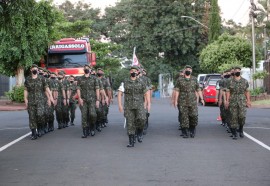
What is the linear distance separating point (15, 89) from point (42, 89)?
68.1 ft

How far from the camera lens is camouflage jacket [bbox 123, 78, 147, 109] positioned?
40.9 feet

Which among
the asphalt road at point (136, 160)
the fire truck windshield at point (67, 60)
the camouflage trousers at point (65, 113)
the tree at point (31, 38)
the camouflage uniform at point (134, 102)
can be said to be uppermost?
the tree at point (31, 38)

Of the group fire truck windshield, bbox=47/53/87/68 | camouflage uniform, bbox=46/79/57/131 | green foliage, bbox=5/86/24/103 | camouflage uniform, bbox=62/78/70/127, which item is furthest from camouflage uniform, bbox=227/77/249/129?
green foliage, bbox=5/86/24/103

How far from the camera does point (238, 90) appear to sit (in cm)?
1396

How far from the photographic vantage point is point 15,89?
34.4 metres

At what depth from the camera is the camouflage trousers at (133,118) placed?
1233cm

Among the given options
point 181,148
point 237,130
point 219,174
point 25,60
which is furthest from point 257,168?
point 25,60

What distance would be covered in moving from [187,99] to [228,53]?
96.1 feet

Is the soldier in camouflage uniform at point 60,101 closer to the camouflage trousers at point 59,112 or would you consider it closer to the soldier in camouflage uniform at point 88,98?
the camouflage trousers at point 59,112

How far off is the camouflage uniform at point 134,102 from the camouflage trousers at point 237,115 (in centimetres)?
257

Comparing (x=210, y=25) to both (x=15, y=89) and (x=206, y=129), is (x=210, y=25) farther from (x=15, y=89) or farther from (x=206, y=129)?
(x=206, y=129)

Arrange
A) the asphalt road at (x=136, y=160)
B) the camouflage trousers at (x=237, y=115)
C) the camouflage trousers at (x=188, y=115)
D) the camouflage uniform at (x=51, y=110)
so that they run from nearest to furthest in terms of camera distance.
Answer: the asphalt road at (x=136, y=160) < the camouflage trousers at (x=237, y=115) < the camouflage trousers at (x=188, y=115) < the camouflage uniform at (x=51, y=110)

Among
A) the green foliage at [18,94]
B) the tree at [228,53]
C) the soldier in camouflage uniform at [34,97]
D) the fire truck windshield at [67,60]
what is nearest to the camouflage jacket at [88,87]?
the soldier in camouflage uniform at [34,97]

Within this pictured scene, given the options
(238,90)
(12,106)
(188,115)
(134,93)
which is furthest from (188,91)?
(12,106)
